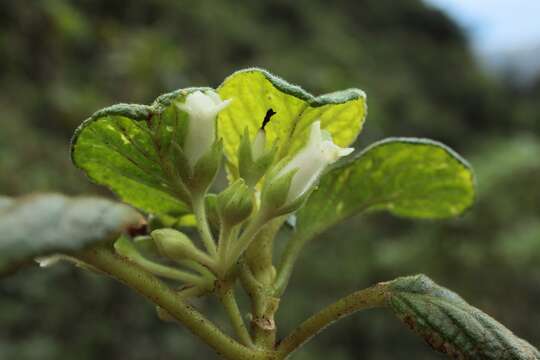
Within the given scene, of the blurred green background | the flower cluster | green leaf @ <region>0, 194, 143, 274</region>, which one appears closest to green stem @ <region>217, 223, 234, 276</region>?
the flower cluster

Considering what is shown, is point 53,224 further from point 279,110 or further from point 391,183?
point 391,183

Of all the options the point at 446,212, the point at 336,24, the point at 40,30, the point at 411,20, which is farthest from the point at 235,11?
the point at 446,212

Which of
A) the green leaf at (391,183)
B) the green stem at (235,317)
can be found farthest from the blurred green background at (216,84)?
the green stem at (235,317)

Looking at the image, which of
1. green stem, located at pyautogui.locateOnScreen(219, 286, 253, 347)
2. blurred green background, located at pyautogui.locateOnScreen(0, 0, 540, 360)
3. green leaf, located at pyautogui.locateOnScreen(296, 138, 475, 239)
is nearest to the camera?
green stem, located at pyautogui.locateOnScreen(219, 286, 253, 347)

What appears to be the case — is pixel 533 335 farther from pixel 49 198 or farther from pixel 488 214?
pixel 49 198

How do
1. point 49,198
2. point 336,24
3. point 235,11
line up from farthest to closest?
point 336,24 → point 235,11 → point 49,198

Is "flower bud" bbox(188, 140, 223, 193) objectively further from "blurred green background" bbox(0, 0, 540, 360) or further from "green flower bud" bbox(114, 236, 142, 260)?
"blurred green background" bbox(0, 0, 540, 360)

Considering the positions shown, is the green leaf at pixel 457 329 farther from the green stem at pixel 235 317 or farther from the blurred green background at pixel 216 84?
the blurred green background at pixel 216 84
